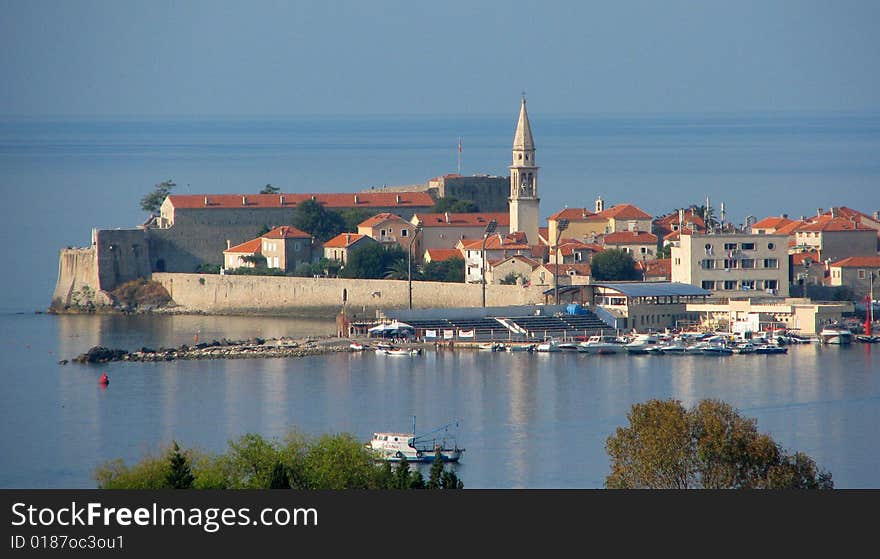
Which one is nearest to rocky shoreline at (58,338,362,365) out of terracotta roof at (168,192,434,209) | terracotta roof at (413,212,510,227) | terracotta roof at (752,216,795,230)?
terracotta roof at (413,212,510,227)

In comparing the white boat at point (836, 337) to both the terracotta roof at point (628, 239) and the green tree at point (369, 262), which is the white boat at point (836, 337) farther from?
the green tree at point (369, 262)

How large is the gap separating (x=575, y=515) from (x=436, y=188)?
36187 mm

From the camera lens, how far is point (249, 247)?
144 feet

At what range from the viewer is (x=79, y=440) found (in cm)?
2370

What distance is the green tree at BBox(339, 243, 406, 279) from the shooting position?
1604 inches

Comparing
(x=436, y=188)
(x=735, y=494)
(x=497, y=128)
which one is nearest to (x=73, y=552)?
(x=735, y=494)

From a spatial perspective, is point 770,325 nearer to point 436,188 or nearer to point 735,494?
point 436,188

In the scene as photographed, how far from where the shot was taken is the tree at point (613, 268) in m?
38.7

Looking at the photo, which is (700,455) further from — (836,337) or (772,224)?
(772,224)

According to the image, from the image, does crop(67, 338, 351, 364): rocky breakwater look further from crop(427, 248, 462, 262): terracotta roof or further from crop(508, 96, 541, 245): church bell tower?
crop(508, 96, 541, 245): church bell tower

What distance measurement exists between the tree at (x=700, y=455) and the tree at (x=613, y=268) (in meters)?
22.1

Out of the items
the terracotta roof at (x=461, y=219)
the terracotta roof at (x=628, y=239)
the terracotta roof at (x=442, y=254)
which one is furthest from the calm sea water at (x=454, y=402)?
the terracotta roof at (x=461, y=219)

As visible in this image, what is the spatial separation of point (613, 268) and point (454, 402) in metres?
13.0

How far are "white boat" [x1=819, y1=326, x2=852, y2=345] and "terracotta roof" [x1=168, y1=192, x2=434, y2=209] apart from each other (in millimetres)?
15728
